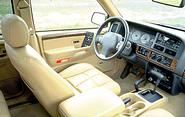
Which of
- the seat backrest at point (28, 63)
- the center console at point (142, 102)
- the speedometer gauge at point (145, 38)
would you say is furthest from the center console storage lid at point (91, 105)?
the speedometer gauge at point (145, 38)

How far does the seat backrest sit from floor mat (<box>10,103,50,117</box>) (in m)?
0.81

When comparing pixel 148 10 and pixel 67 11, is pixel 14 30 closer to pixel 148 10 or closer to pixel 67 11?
pixel 67 11

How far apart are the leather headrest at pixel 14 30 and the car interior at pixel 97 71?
0.17 feet

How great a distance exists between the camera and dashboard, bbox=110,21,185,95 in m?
1.57

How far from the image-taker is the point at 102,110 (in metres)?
1.07

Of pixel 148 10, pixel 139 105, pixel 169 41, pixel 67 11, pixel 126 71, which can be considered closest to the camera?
pixel 169 41

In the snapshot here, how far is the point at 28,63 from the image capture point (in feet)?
3.24

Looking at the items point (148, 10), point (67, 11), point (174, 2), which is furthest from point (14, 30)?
point (148, 10)

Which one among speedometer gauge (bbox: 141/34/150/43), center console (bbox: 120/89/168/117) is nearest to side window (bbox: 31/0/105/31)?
speedometer gauge (bbox: 141/34/150/43)

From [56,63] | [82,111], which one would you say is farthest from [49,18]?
[82,111]

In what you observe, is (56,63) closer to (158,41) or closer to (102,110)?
(102,110)

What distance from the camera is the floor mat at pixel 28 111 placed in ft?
5.87

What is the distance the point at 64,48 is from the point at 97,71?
54 cm

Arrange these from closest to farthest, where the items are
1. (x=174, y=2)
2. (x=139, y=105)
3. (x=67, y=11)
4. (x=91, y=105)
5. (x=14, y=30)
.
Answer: (x=14, y=30) → (x=91, y=105) → (x=174, y=2) → (x=139, y=105) → (x=67, y=11)
